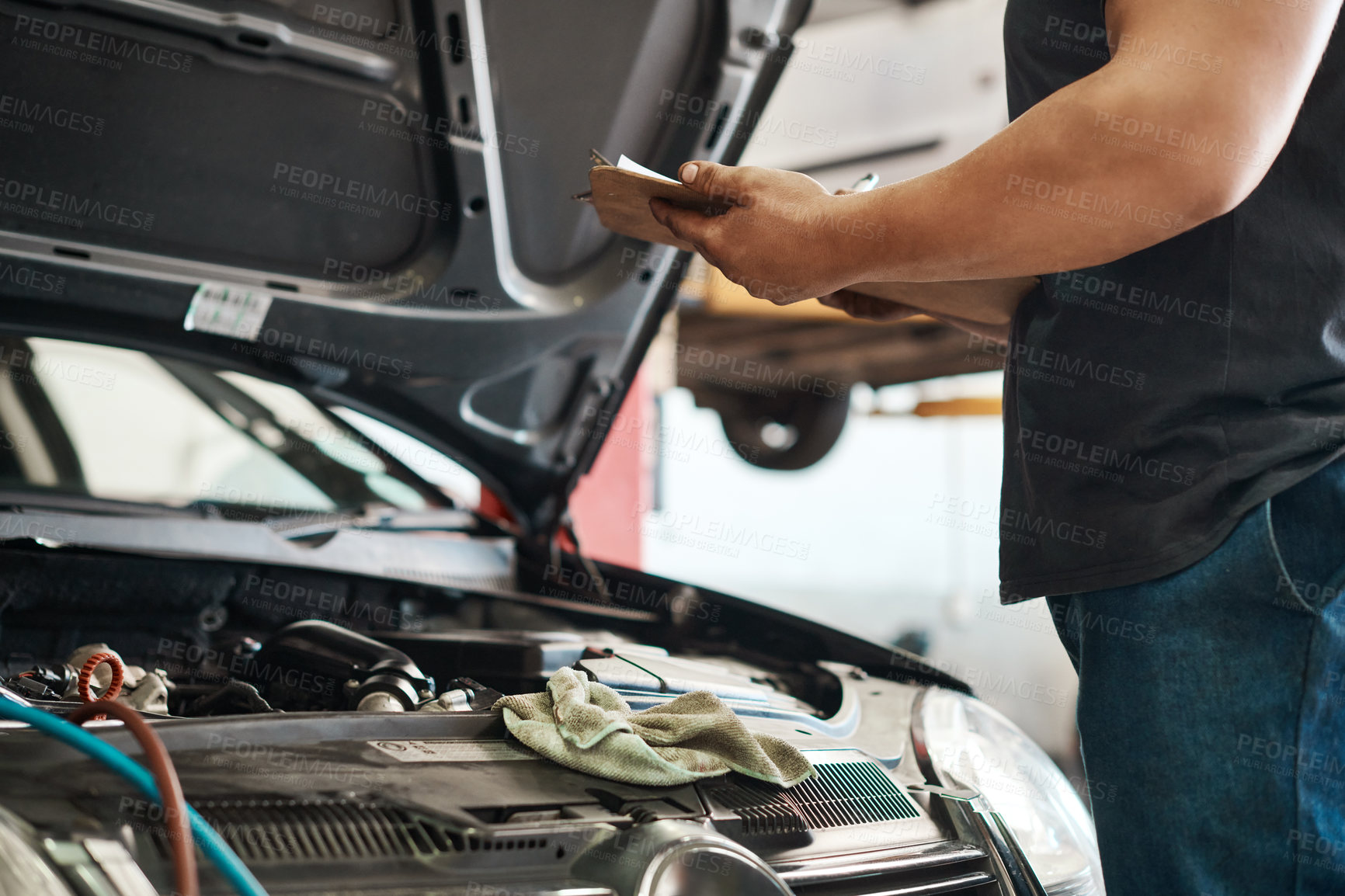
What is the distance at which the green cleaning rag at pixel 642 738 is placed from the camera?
82 centimetres

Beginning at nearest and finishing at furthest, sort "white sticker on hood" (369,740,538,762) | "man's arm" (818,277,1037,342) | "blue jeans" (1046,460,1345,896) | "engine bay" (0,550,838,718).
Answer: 1. "blue jeans" (1046,460,1345,896)
2. "white sticker on hood" (369,740,538,762)
3. "man's arm" (818,277,1037,342)
4. "engine bay" (0,550,838,718)

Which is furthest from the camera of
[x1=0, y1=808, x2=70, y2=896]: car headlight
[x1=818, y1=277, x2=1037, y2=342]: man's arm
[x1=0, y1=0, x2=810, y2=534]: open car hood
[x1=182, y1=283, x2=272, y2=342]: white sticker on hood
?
[x1=182, y1=283, x2=272, y2=342]: white sticker on hood

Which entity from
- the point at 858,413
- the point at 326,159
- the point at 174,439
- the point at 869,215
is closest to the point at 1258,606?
the point at 869,215

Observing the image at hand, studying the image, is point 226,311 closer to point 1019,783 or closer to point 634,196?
point 634,196

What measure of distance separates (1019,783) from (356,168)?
1.12 metres

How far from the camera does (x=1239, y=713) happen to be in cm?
69

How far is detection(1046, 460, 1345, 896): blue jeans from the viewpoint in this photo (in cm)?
66

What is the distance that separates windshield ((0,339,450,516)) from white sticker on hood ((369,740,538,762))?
831mm

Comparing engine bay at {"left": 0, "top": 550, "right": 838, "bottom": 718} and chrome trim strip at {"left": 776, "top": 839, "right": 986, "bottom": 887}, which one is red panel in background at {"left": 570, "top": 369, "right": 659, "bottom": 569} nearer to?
engine bay at {"left": 0, "top": 550, "right": 838, "bottom": 718}

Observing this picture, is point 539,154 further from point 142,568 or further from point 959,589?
point 959,589

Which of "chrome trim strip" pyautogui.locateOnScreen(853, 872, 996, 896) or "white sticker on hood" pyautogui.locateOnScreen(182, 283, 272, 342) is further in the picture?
"white sticker on hood" pyautogui.locateOnScreen(182, 283, 272, 342)

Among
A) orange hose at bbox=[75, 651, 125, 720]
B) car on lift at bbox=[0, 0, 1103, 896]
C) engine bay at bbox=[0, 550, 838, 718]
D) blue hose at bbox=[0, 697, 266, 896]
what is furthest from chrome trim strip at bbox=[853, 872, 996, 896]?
orange hose at bbox=[75, 651, 125, 720]

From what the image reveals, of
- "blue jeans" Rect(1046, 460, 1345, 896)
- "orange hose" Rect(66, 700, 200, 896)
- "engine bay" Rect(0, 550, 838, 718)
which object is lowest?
"engine bay" Rect(0, 550, 838, 718)

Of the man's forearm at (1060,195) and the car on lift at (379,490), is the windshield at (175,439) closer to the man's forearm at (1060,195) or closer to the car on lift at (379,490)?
the car on lift at (379,490)
